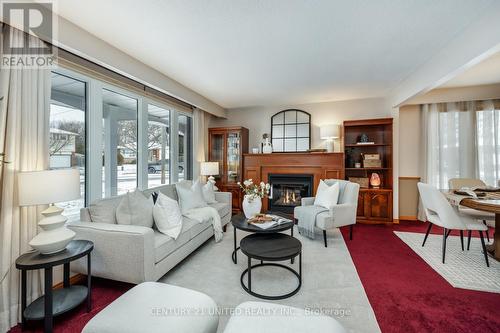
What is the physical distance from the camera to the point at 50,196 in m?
1.53

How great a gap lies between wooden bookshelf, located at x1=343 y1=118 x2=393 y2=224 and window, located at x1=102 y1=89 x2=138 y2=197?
3.78 meters

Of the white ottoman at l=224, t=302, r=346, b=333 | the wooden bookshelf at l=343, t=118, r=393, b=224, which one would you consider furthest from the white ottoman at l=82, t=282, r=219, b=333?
the wooden bookshelf at l=343, t=118, r=393, b=224

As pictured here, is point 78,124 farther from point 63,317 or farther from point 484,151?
point 484,151

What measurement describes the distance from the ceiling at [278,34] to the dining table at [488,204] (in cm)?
169

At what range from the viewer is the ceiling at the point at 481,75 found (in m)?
2.75

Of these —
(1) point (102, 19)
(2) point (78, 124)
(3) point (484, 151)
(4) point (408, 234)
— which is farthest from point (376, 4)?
(3) point (484, 151)

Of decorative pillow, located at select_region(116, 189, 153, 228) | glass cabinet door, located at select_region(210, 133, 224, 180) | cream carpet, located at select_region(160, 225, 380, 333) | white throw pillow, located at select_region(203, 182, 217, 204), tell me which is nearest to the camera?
cream carpet, located at select_region(160, 225, 380, 333)

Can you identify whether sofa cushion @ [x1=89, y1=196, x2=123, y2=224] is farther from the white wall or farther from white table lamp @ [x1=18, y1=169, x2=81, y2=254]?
the white wall

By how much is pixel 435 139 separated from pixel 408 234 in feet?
6.41

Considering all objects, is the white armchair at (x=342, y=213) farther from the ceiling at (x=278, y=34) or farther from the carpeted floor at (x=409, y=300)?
the ceiling at (x=278, y=34)

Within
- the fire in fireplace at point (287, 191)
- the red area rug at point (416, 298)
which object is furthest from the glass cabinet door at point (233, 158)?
the red area rug at point (416, 298)

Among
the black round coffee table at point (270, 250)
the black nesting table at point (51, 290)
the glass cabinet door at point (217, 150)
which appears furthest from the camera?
the glass cabinet door at point (217, 150)

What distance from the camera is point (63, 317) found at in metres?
1.64

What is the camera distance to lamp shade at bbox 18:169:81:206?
147 centimetres
